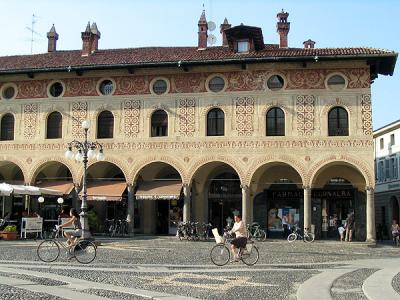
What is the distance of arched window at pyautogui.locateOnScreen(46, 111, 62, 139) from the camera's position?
29.2 m

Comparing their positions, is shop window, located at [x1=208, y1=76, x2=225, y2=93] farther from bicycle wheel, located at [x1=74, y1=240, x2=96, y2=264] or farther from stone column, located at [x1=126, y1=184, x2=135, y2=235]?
bicycle wheel, located at [x1=74, y1=240, x2=96, y2=264]

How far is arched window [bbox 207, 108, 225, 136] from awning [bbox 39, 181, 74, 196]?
26.5 feet

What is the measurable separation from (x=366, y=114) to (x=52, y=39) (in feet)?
68.8

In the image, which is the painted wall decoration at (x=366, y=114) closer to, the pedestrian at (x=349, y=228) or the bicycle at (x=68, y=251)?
the pedestrian at (x=349, y=228)

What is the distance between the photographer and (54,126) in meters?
29.3

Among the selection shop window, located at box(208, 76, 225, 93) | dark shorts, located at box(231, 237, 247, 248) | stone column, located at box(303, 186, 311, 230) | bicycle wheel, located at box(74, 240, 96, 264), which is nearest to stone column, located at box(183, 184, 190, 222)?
shop window, located at box(208, 76, 225, 93)

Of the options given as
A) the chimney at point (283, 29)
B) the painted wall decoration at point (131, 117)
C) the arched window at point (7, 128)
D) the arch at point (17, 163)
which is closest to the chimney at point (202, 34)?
the chimney at point (283, 29)

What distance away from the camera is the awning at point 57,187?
27.0 m

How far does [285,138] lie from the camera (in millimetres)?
26469

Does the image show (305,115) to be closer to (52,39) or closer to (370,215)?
(370,215)

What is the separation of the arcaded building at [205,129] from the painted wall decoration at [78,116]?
0.08m

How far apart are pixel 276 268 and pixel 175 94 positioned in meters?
15.5

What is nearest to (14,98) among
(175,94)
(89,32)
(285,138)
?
(89,32)

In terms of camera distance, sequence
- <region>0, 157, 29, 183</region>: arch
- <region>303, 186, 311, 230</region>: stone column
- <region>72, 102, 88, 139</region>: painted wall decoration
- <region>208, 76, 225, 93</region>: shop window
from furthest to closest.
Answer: <region>0, 157, 29, 183</region>: arch
<region>72, 102, 88, 139</region>: painted wall decoration
<region>208, 76, 225, 93</region>: shop window
<region>303, 186, 311, 230</region>: stone column
